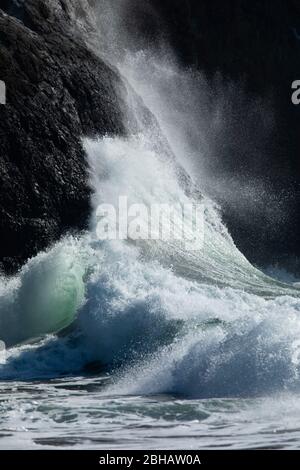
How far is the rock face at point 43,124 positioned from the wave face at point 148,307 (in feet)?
1.68

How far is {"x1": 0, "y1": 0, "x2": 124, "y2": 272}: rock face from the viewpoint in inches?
799

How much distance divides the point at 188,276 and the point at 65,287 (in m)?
2.37

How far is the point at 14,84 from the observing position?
20938 mm

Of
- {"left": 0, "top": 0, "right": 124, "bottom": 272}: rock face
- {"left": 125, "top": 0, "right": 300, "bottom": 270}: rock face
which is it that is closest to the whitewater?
{"left": 0, "top": 0, "right": 124, "bottom": 272}: rock face

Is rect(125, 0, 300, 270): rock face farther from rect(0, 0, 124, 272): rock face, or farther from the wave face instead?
rect(0, 0, 124, 272): rock face

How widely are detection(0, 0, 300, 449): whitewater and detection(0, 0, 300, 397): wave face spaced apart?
3 centimetres

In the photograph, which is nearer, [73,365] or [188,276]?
[73,365]

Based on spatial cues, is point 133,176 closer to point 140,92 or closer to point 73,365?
point 140,92

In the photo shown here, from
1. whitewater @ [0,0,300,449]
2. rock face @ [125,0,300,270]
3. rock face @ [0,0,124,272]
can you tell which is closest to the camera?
whitewater @ [0,0,300,449]

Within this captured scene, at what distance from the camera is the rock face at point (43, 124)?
20.3m

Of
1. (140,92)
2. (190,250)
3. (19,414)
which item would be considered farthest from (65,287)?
(140,92)

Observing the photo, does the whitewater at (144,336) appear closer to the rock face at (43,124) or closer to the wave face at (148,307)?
the wave face at (148,307)

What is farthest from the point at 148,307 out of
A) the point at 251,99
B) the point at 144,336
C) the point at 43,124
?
the point at 251,99

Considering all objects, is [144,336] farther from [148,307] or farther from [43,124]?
[43,124]
